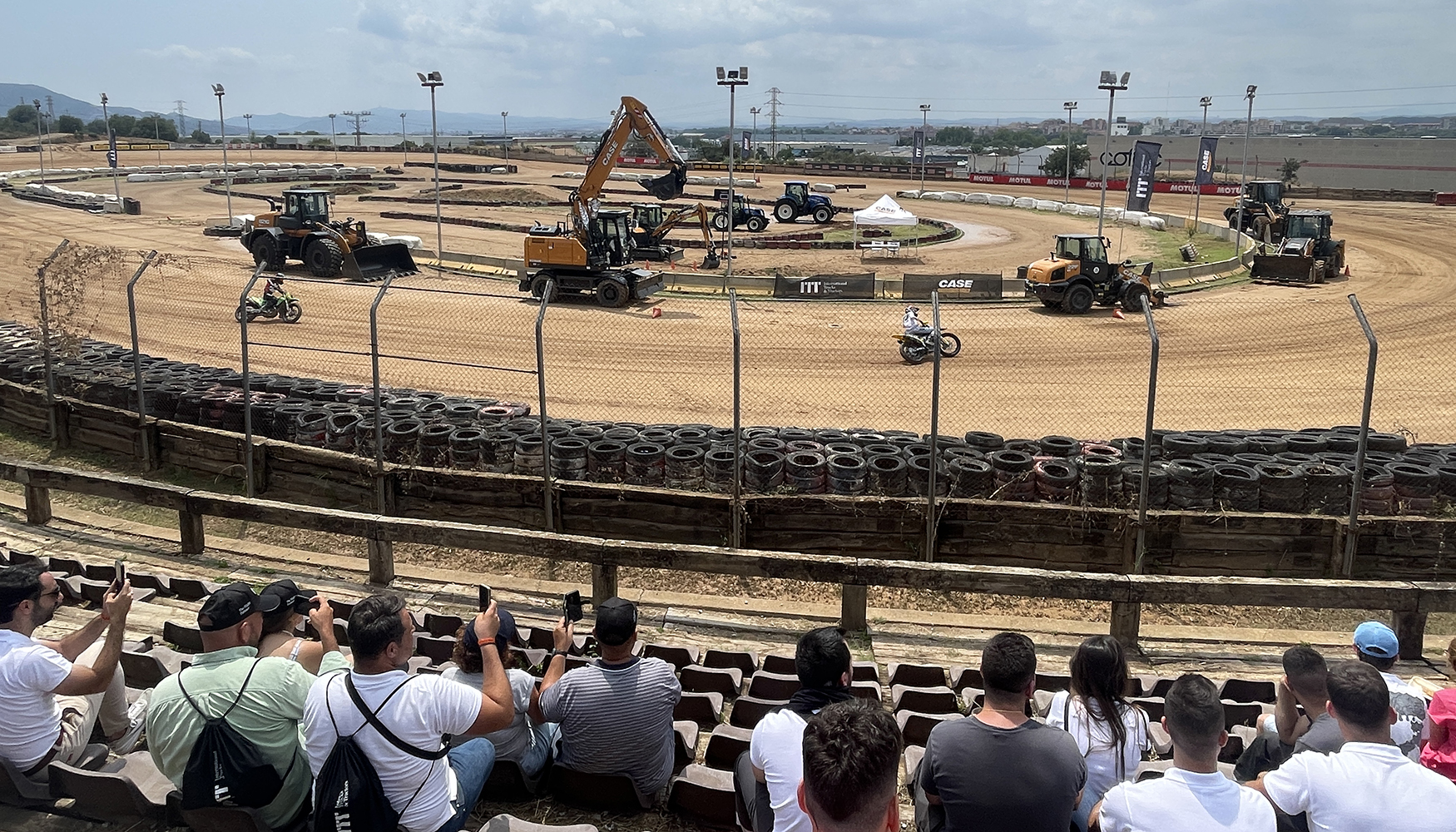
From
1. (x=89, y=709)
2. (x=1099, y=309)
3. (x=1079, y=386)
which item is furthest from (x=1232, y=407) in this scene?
(x=89, y=709)

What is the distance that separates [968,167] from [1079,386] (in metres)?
86.7

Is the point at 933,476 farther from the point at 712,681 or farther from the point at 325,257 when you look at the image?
the point at 325,257

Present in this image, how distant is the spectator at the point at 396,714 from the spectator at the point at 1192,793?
268cm

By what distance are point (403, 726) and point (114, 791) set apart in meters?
1.77

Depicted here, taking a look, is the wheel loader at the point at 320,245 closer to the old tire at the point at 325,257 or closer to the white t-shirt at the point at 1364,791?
the old tire at the point at 325,257

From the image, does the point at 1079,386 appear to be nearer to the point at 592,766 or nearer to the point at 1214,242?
the point at 592,766

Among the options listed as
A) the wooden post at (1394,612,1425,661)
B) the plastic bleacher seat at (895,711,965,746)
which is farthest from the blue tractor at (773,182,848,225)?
the plastic bleacher seat at (895,711,965,746)

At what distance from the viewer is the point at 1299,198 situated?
63219mm

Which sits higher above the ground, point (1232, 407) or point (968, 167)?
point (968, 167)

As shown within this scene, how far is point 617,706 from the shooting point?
16.3 ft

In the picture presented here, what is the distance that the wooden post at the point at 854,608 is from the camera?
26.4 feet

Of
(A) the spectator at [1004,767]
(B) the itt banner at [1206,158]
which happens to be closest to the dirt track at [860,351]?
(B) the itt banner at [1206,158]

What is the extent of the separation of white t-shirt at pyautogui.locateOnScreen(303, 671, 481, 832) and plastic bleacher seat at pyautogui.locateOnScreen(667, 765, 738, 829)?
117 centimetres

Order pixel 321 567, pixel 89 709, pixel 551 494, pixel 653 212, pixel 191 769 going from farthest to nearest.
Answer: pixel 653 212 < pixel 551 494 < pixel 321 567 < pixel 89 709 < pixel 191 769
